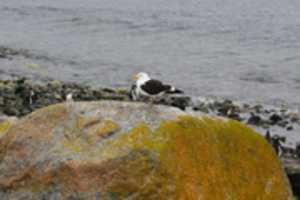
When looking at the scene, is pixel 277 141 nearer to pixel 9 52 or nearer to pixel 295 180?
pixel 295 180

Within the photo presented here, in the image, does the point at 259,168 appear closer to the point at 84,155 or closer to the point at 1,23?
the point at 84,155

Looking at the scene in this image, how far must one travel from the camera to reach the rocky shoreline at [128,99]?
712 inches

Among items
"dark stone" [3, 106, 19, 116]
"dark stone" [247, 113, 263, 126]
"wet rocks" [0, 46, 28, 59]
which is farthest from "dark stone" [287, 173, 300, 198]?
"wet rocks" [0, 46, 28, 59]

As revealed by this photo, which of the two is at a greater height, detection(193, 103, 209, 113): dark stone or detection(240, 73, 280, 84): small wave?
detection(193, 103, 209, 113): dark stone

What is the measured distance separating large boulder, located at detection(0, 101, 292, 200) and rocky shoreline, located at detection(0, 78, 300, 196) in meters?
8.28

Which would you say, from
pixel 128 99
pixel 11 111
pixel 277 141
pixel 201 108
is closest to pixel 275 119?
pixel 201 108

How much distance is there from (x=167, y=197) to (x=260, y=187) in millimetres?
1170

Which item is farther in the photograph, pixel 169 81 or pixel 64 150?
pixel 169 81

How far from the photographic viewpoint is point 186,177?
24.0 feet

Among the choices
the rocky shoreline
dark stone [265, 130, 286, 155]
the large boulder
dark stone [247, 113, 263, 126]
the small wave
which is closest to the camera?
the large boulder

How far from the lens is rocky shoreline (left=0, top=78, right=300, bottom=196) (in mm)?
18078

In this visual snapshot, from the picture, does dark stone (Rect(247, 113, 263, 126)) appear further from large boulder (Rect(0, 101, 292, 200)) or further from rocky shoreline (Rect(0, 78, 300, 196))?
large boulder (Rect(0, 101, 292, 200))

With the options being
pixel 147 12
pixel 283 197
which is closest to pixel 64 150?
pixel 283 197

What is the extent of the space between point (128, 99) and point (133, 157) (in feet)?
45.9
